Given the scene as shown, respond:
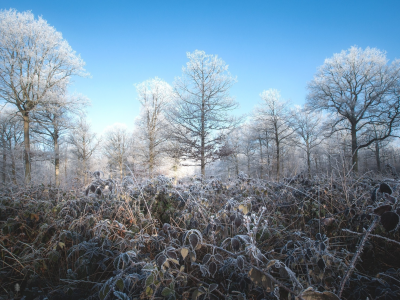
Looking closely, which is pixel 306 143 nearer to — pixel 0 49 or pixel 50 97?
pixel 50 97

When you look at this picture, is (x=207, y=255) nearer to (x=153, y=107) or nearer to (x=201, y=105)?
(x=201, y=105)

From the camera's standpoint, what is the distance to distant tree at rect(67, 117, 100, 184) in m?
19.7

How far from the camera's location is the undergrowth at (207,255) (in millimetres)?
1084

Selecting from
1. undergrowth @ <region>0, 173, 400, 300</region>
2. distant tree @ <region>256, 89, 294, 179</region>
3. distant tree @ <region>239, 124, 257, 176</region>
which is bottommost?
undergrowth @ <region>0, 173, 400, 300</region>

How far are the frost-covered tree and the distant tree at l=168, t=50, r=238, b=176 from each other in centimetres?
661

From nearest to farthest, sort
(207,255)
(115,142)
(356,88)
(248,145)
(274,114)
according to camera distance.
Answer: (207,255), (356,88), (274,114), (248,145), (115,142)

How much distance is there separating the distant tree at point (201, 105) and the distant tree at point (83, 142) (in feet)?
40.9

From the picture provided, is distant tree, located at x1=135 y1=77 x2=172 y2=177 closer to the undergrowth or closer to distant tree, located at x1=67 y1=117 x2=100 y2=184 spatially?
distant tree, located at x1=67 y1=117 x2=100 y2=184

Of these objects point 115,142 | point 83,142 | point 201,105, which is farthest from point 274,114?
point 83,142

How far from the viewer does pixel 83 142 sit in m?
20.3

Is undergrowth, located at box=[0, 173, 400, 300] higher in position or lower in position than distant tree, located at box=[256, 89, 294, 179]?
lower

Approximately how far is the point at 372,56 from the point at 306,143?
919 cm

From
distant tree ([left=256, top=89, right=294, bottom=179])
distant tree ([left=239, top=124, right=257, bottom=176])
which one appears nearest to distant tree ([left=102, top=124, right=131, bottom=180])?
distant tree ([left=239, top=124, right=257, bottom=176])

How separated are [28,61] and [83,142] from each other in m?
11.0
